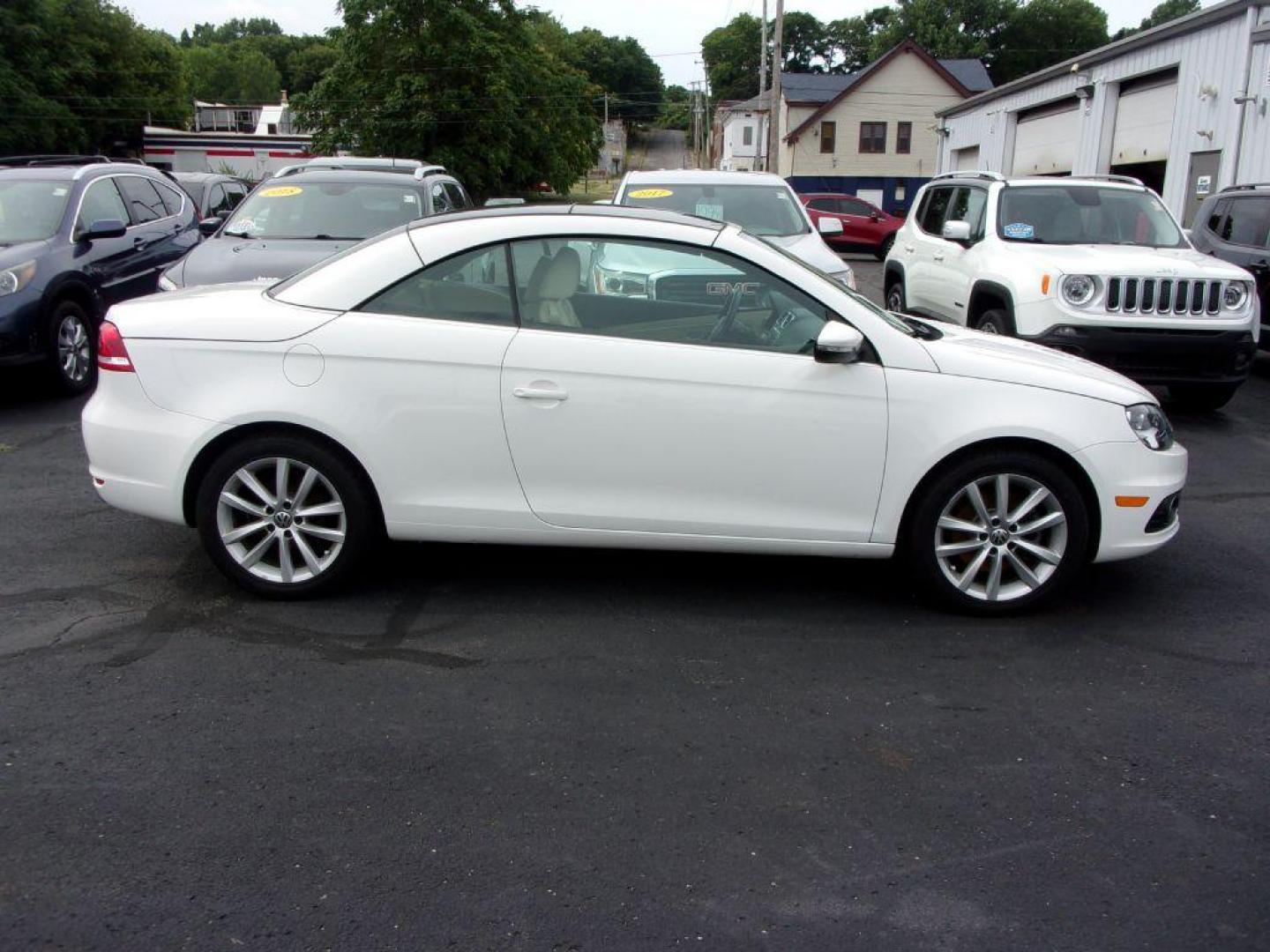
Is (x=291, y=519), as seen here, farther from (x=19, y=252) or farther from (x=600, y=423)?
(x=19, y=252)

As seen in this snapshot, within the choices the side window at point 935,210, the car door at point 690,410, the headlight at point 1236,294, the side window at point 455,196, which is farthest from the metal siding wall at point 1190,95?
the car door at point 690,410

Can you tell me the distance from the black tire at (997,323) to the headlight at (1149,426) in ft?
13.3

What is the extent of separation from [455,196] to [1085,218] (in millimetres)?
6026

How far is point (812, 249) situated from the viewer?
376 inches

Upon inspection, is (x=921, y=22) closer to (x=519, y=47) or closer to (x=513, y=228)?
(x=519, y=47)

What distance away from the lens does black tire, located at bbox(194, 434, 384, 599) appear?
4.58 metres

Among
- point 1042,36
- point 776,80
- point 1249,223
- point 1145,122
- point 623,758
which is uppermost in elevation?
point 1042,36

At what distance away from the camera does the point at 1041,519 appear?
4.64 m

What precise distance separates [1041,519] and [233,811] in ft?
10.8

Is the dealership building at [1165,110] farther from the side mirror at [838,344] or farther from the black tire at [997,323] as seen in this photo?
the side mirror at [838,344]

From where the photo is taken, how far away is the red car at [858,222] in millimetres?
28953

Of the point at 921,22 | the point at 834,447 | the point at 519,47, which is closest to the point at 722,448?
the point at 834,447

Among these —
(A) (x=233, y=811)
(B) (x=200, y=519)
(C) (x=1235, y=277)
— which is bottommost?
(A) (x=233, y=811)

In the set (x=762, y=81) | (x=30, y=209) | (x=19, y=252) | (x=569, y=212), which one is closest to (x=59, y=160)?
(x=30, y=209)
